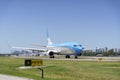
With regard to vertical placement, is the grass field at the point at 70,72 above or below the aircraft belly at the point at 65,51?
below

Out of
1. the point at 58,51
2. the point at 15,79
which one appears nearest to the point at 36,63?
the point at 15,79

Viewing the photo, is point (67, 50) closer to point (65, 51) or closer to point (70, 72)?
point (65, 51)

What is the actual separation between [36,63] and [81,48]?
6014cm

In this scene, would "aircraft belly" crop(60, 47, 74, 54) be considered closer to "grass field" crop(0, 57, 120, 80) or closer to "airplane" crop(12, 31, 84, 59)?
"airplane" crop(12, 31, 84, 59)

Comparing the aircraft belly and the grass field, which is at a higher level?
the aircraft belly

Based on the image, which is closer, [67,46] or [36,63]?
[36,63]

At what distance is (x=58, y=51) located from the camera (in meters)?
90.6

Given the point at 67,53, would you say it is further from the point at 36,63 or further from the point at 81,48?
the point at 36,63

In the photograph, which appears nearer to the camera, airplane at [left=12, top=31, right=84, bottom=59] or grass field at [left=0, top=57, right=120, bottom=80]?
grass field at [left=0, top=57, right=120, bottom=80]

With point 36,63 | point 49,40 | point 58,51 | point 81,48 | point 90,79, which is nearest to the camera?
point 36,63

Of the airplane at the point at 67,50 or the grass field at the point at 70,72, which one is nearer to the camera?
the grass field at the point at 70,72

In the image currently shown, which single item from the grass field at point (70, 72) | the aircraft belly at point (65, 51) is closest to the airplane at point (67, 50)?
the aircraft belly at point (65, 51)

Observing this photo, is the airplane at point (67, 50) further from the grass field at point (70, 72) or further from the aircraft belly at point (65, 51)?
the grass field at point (70, 72)

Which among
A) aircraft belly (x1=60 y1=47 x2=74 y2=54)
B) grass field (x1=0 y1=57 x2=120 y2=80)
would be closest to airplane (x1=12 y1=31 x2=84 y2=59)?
aircraft belly (x1=60 y1=47 x2=74 y2=54)
